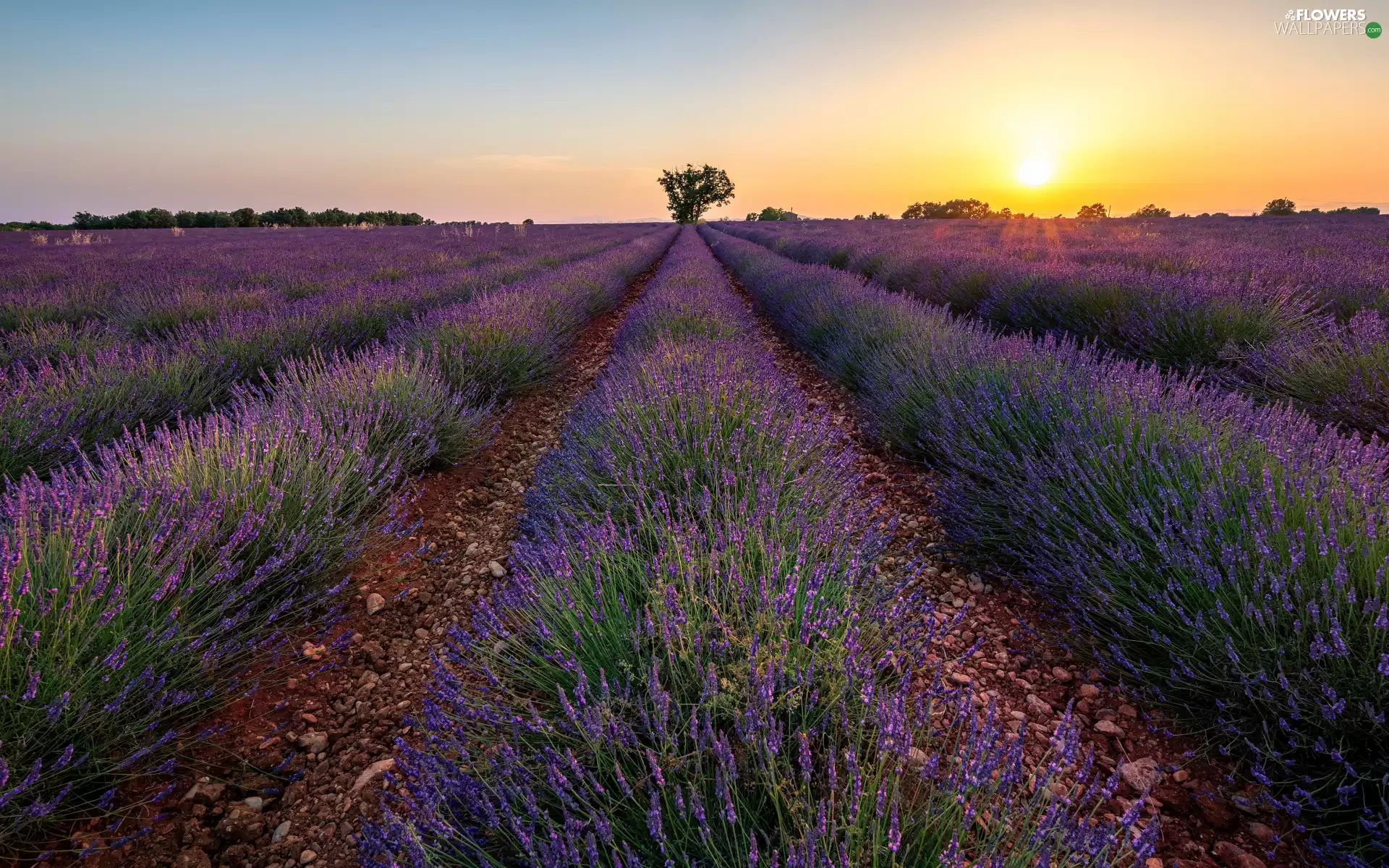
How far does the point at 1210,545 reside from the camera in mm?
1897

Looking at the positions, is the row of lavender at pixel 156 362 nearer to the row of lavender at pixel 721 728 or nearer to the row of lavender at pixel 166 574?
the row of lavender at pixel 166 574

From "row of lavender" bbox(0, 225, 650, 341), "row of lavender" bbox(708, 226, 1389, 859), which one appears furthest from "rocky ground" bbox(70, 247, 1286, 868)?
"row of lavender" bbox(0, 225, 650, 341)

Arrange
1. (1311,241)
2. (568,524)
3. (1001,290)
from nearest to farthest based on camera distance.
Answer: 1. (568,524)
2. (1001,290)
3. (1311,241)

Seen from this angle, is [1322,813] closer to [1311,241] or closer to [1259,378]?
[1259,378]

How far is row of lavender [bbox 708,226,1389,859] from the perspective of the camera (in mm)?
1465

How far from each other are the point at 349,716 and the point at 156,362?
148 inches

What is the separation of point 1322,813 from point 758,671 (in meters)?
1.38

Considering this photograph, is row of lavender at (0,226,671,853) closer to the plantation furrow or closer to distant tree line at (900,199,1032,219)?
the plantation furrow

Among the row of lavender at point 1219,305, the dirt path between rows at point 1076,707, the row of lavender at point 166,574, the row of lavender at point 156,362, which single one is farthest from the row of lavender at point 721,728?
the row of lavender at point 1219,305

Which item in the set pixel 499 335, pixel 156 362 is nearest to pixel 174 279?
pixel 156 362

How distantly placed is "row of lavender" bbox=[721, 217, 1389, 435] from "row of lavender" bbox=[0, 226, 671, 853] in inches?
179

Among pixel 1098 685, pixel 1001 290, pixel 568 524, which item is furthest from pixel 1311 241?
pixel 568 524

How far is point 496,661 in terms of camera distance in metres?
1.95

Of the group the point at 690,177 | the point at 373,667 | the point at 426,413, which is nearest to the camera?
the point at 373,667
